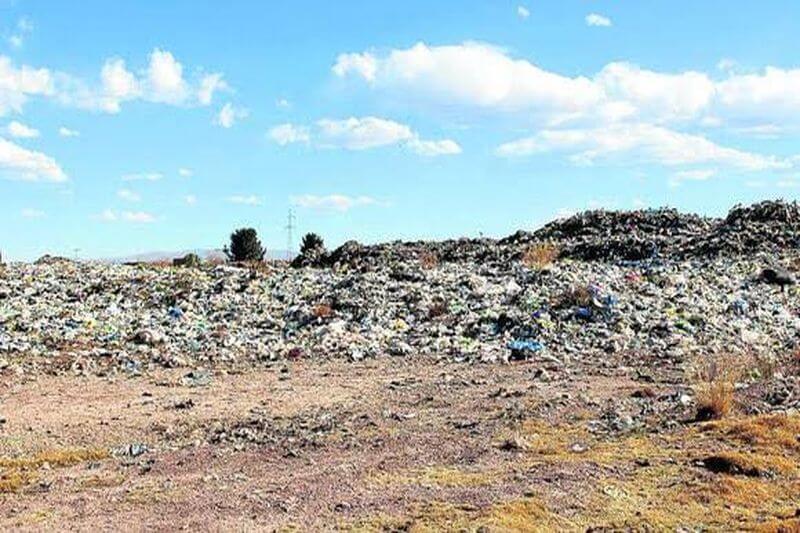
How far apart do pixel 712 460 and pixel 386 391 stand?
324 cm

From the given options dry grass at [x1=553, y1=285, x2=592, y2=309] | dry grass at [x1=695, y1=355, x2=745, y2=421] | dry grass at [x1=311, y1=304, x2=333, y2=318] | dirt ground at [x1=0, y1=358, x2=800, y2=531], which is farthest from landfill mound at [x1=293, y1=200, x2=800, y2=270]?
dirt ground at [x1=0, y1=358, x2=800, y2=531]

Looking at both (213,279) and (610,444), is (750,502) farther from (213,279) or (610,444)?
(213,279)

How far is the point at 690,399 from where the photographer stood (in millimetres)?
6746

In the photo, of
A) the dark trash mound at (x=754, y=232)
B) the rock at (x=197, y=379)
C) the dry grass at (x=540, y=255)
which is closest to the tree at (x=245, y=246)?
the dry grass at (x=540, y=255)

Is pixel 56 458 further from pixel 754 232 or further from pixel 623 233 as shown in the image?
pixel 623 233

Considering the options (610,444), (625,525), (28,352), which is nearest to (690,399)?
(610,444)

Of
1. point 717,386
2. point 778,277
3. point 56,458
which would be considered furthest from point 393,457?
point 778,277

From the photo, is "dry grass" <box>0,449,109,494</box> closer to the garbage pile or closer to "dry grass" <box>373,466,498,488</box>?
"dry grass" <box>373,466,498,488</box>

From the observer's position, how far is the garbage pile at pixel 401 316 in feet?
31.3

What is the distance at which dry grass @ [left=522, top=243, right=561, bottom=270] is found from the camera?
15.6 metres

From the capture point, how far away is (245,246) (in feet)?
85.1

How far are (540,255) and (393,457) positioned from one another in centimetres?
1262

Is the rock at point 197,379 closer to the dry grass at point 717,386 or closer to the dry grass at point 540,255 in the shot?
the dry grass at point 717,386

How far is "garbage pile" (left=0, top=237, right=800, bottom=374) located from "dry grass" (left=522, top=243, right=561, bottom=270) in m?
0.98
